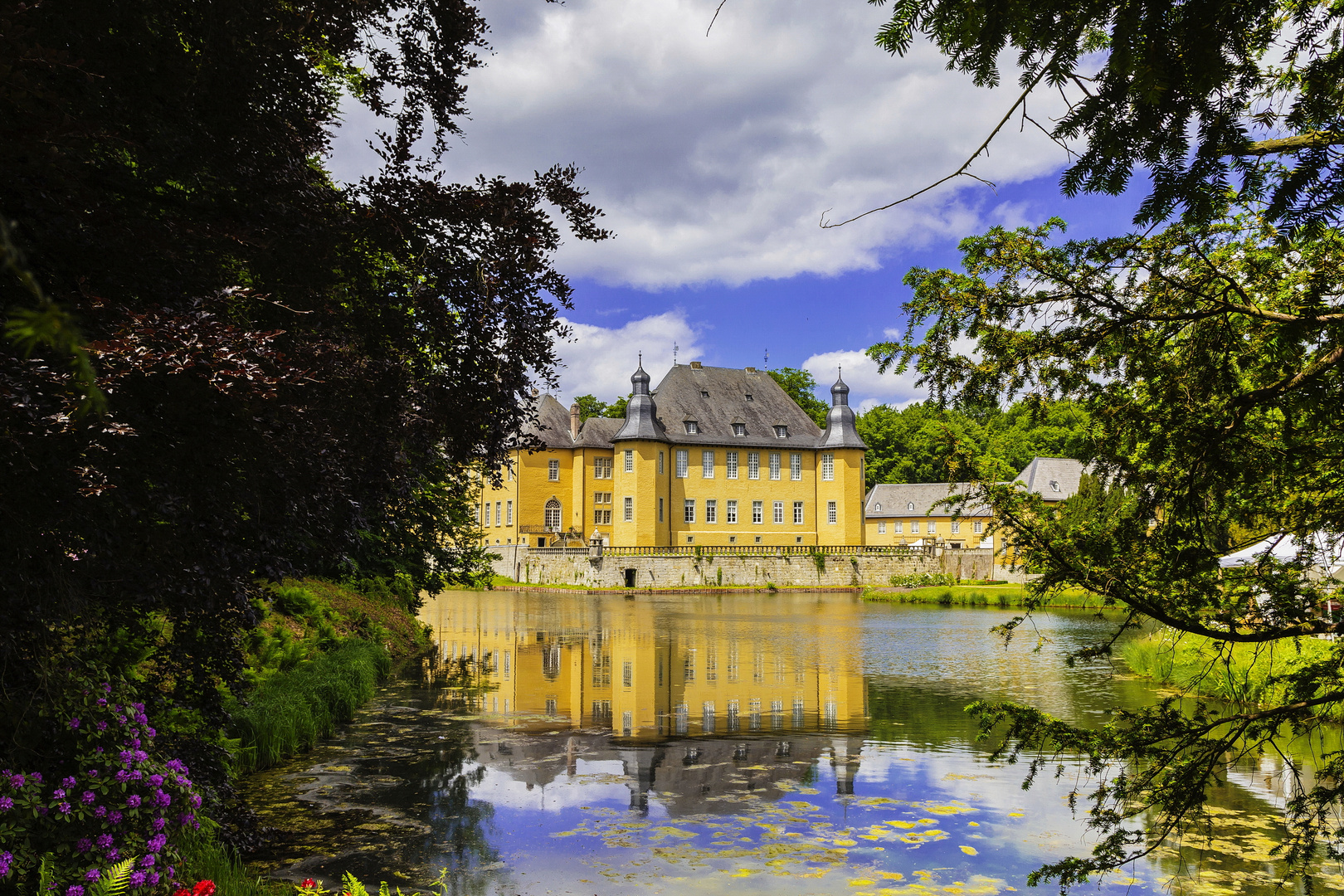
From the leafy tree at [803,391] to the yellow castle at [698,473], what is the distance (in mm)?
4490

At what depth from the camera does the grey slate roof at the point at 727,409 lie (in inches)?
2354

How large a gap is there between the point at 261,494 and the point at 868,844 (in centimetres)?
504

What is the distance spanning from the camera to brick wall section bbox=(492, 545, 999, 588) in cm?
5262

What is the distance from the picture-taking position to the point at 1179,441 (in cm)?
439

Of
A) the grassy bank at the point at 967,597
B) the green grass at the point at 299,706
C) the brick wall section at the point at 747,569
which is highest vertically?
the green grass at the point at 299,706

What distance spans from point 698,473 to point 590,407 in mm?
17494

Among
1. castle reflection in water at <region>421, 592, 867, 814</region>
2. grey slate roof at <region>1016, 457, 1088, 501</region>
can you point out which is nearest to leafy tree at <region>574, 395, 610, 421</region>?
grey slate roof at <region>1016, 457, 1088, 501</region>

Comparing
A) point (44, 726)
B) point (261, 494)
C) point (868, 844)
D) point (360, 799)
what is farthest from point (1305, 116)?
point (360, 799)

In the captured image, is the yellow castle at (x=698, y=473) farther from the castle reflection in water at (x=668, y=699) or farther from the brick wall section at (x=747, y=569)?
the castle reflection in water at (x=668, y=699)

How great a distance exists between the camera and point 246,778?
8586 mm

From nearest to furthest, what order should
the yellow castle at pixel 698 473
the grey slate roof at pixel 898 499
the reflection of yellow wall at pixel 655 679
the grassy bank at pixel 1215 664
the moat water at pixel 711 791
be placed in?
the moat water at pixel 711 791
the grassy bank at pixel 1215 664
the reflection of yellow wall at pixel 655 679
the yellow castle at pixel 698 473
the grey slate roof at pixel 898 499

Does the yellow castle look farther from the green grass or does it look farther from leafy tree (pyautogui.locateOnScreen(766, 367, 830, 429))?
the green grass

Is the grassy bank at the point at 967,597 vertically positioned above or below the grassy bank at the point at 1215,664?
below

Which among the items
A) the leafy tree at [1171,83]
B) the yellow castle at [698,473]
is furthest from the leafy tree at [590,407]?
the leafy tree at [1171,83]
